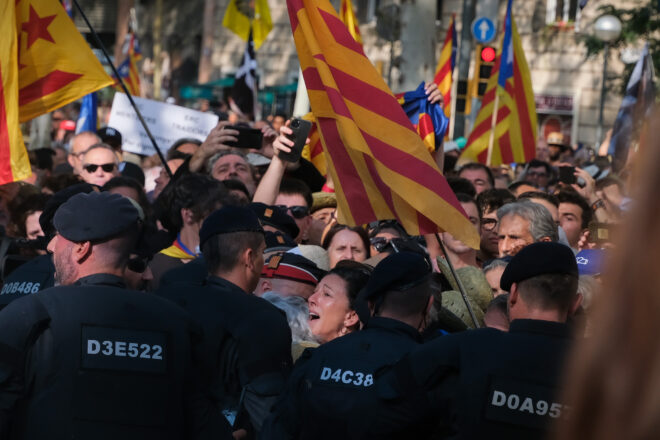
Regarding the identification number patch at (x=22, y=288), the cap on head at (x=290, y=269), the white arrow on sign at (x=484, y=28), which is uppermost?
the white arrow on sign at (x=484, y=28)

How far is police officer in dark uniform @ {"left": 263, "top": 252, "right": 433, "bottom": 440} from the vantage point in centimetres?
373

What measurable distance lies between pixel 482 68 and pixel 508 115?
4069 millimetres

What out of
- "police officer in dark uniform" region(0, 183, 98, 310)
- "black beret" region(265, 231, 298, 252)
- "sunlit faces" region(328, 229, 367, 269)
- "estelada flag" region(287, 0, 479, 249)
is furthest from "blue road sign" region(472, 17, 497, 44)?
"police officer in dark uniform" region(0, 183, 98, 310)

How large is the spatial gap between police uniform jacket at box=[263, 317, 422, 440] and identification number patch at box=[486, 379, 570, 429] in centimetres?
48

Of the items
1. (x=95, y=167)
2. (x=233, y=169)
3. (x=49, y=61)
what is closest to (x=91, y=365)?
(x=233, y=169)

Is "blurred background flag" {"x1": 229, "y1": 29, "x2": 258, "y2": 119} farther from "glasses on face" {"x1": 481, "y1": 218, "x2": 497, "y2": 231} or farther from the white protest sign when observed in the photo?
"glasses on face" {"x1": 481, "y1": 218, "x2": 497, "y2": 231}

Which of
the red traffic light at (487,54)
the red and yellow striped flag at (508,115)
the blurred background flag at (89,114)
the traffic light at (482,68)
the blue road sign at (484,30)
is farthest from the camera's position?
the blue road sign at (484,30)

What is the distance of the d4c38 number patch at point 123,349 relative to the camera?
3.30 m

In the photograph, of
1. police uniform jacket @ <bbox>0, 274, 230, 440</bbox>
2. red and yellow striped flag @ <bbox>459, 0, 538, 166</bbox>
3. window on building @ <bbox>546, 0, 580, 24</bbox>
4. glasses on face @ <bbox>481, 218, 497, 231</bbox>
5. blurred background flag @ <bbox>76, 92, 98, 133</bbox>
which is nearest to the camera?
police uniform jacket @ <bbox>0, 274, 230, 440</bbox>

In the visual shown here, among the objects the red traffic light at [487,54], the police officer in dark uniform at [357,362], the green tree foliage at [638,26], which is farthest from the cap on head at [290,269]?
the green tree foliage at [638,26]

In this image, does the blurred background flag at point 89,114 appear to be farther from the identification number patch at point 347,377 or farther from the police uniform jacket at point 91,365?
the police uniform jacket at point 91,365

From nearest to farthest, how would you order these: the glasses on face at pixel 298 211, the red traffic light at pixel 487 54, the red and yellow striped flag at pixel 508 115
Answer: the glasses on face at pixel 298 211, the red and yellow striped flag at pixel 508 115, the red traffic light at pixel 487 54

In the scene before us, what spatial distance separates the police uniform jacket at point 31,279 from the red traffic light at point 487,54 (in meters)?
12.8

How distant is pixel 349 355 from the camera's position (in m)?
3.85
